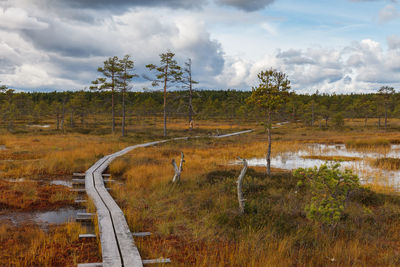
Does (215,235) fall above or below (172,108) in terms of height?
below

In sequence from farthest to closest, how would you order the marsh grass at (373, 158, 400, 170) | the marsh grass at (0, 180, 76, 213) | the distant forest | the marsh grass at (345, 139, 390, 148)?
the distant forest → the marsh grass at (345, 139, 390, 148) → the marsh grass at (373, 158, 400, 170) → the marsh grass at (0, 180, 76, 213)

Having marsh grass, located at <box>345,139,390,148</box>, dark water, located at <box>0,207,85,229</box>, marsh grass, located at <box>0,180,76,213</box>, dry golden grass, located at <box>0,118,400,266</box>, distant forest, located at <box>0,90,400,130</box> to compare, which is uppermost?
distant forest, located at <box>0,90,400,130</box>

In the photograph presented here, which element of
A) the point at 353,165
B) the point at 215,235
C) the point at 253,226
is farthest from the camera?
the point at 353,165

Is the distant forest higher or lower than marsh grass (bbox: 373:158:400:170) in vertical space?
higher

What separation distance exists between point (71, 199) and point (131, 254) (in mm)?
5821

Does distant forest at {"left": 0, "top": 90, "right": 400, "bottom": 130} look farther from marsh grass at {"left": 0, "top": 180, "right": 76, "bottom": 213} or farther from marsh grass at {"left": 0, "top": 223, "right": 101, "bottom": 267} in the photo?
marsh grass at {"left": 0, "top": 223, "right": 101, "bottom": 267}

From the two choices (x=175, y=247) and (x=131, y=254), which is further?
(x=175, y=247)

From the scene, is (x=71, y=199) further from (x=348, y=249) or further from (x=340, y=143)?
(x=340, y=143)

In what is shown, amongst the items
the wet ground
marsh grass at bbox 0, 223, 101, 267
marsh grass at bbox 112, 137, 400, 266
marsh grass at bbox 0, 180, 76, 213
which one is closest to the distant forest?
the wet ground

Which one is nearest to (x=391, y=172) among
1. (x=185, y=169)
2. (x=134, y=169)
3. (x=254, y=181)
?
(x=254, y=181)

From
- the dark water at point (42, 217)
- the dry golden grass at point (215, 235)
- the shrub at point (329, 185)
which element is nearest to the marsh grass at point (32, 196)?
the dry golden grass at point (215, 235)

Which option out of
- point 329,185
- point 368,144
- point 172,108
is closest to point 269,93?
point 329,185

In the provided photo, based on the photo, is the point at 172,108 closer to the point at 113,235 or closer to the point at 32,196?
the point at 32,196

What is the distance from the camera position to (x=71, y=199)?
10.3 meters
